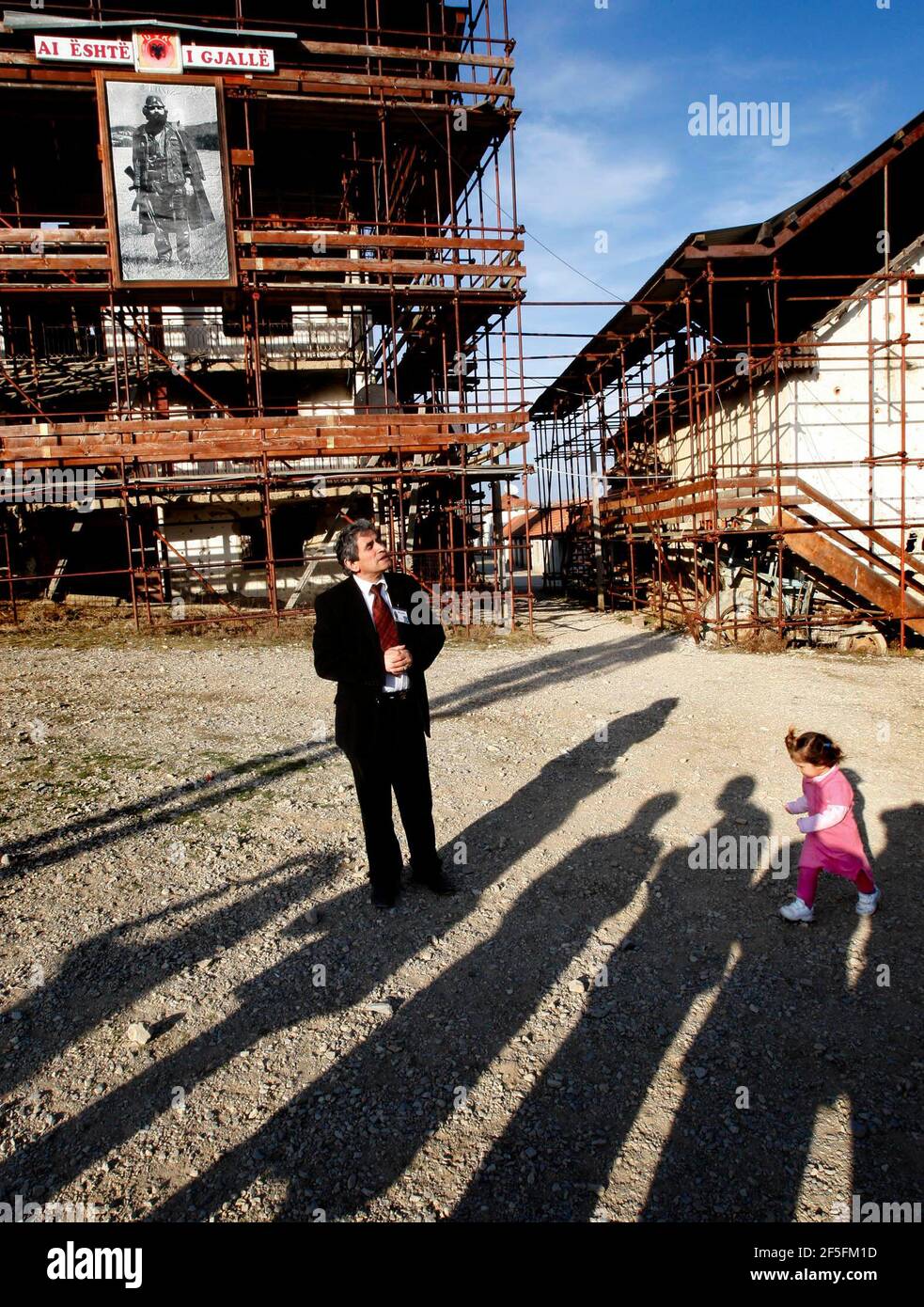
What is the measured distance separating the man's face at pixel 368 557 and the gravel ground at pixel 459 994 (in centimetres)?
183

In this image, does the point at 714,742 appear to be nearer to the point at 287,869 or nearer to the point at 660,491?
the point at 287,869

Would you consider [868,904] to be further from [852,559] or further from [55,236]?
[55,236]

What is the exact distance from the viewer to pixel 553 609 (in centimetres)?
2112

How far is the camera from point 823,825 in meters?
4.21

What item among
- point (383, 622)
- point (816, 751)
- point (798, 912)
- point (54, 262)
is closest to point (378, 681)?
point (383, 622)

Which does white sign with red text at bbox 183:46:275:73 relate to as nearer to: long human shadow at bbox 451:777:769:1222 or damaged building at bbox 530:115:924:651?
damaged building at bbox 530:115:924:651

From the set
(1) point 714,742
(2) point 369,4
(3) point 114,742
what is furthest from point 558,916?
(2) point 369,4

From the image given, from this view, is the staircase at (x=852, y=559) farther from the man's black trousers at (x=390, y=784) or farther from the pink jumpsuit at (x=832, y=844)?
the man's black trousers at (x=390, y=784)

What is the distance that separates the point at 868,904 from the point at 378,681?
2795 mm

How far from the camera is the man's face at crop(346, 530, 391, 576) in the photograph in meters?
4.41

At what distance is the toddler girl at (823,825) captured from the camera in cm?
425

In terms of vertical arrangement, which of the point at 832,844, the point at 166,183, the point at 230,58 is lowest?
the point at 832,844

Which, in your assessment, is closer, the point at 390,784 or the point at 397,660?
the point at 397,660

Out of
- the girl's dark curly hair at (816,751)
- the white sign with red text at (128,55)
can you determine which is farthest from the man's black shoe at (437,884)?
the white sign with red text at (128,55)
